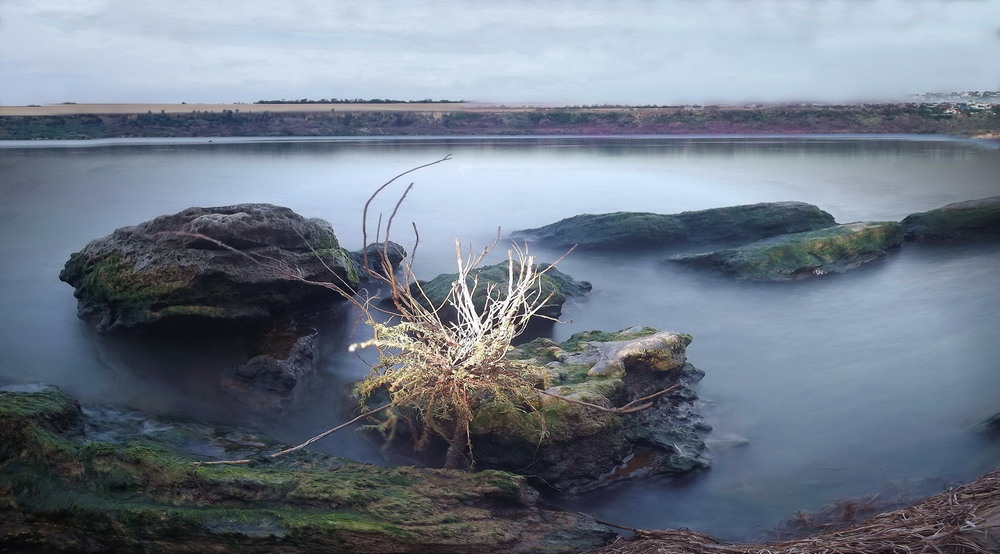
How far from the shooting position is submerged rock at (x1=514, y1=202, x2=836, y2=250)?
47.4 ft

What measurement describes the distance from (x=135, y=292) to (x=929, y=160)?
102 feet

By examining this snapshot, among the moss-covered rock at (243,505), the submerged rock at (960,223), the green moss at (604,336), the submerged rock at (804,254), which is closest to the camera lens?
the moss-covered rock at (243,505)

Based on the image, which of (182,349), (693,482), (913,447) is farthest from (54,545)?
(913,447)

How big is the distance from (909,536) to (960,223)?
12258 mm

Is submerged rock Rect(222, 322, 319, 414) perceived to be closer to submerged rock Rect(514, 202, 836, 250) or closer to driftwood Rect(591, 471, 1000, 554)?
driftwood Rect(591, 471, 1000, 554)

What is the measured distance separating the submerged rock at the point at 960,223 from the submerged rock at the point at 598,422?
9.25m

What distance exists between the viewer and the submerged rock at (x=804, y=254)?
12352mm

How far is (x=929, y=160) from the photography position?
30.2 meters

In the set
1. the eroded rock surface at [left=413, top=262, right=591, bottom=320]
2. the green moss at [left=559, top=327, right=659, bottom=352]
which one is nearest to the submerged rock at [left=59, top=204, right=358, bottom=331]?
the eroded rock surface at [left=413, top=262, right=591, bottom=320]

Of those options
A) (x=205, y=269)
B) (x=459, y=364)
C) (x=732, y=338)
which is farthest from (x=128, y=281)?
(x=732, y=338)

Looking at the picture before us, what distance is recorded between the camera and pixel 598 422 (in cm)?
614

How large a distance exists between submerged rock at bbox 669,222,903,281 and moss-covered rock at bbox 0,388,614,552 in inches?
332

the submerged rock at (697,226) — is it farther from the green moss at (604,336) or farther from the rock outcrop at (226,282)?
the rock outcrop at (226,282)

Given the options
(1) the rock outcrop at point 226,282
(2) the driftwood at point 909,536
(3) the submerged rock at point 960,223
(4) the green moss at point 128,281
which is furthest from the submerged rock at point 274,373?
(3) the submerged rock at point 960,223
